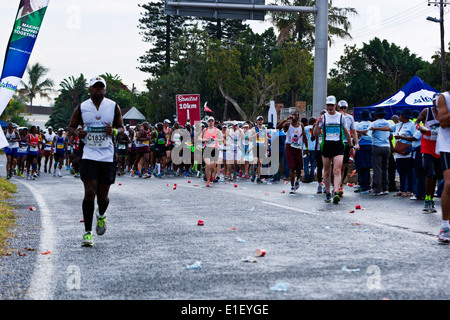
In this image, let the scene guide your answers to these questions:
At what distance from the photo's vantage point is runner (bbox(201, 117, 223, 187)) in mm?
19188

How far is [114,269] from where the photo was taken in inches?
241

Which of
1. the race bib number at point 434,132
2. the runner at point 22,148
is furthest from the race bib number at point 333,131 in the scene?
the runner at point 22,148

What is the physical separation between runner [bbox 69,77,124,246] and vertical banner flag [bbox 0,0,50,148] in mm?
4604

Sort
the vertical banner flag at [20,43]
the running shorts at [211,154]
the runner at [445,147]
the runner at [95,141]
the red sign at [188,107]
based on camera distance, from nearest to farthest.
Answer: the runner at [445,147] < the runner at [95,141] < the vertical banner flag at [20,43] < the running shorts at [211,154] < the red sign at [188,107]

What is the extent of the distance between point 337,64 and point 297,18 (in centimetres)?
1114

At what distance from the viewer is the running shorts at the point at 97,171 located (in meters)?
7.73

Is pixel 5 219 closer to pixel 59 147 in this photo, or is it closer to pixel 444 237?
pixel 444 237

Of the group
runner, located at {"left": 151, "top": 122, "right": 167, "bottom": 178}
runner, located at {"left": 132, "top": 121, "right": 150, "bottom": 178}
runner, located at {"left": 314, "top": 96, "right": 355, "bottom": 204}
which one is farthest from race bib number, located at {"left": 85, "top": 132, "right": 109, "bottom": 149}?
runner, located at {"left": 151, "top": 122, "right": 167, "bottom": 178}

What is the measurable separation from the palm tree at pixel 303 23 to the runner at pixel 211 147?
31514 mm

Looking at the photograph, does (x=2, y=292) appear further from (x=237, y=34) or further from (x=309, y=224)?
(x=237, y=34)

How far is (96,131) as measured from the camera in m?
7.79

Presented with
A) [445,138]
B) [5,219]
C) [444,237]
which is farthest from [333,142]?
[5,219]

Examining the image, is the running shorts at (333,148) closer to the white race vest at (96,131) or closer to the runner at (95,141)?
the runner at (95,141)

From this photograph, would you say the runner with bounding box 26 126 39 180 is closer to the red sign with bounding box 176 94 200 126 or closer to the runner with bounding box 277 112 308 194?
the red sign with bounding box 176 94 200 126
